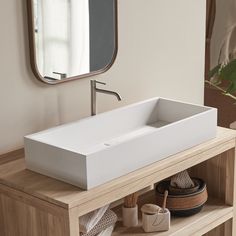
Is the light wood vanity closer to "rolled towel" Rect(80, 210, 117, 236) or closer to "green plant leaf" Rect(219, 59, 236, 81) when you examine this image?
"rolled towel" Rect(80, 210, 117, 236)

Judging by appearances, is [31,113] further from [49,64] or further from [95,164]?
[95,164]

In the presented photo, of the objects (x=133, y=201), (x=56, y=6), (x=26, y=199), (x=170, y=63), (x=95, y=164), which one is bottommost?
(x=133, y=201)

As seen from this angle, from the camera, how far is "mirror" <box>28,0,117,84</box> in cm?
185

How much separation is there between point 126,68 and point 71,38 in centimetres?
31

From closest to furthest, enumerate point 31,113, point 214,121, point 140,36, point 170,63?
point 31,113 → point 214,121 → point 140,36 → point 170,63

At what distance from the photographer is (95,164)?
1.65 metres

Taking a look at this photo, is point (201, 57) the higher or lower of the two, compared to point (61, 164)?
higher

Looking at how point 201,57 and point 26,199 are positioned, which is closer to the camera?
point 26,199

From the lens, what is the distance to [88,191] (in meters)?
1.64

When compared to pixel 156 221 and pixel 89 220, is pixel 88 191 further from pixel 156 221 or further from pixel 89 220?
pixel 156 221

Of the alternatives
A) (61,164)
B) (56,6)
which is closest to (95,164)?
(61,164)

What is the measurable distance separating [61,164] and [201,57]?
1.01 meters

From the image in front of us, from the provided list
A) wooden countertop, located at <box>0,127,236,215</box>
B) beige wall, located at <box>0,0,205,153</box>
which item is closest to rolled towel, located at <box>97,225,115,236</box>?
wooden countertop, located at <box>0,127,236,215</box>

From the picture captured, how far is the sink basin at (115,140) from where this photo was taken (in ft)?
5.47
